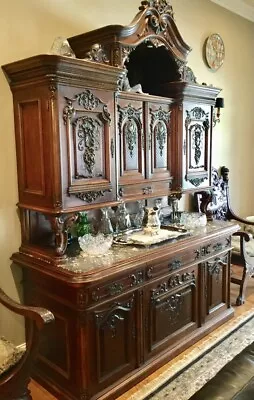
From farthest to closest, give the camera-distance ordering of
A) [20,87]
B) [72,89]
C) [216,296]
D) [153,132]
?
[216,296], [153,132], [20,87], [72,89]

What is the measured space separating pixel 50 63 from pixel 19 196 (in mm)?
841

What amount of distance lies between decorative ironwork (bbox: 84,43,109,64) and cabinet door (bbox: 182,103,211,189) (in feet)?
2.64

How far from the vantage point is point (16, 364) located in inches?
70.1

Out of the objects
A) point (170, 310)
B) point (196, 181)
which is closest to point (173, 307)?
point (170, 310)

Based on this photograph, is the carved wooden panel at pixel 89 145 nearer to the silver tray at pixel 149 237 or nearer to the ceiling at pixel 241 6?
the silver tray at pixel 149 237

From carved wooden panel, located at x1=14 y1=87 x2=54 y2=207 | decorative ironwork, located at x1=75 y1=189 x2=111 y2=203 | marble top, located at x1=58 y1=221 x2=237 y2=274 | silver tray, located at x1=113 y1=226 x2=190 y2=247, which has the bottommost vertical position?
marble top, located at x1=58 y1=221 x2=237 y2=274

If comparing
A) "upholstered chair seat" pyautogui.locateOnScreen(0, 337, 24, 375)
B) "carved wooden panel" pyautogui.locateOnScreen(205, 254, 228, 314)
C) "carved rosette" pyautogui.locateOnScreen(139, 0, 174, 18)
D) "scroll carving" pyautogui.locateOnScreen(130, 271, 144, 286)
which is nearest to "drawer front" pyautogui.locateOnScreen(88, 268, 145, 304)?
"scroll carving" pyautogui.locateOnScreen(130, 271, 144, 286)

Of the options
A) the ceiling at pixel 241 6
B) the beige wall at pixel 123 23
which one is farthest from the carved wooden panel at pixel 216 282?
the ceiling at pixel 241 6

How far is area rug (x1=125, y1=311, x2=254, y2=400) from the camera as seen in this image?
220cm

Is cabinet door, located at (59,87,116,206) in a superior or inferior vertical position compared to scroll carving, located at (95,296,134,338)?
superior

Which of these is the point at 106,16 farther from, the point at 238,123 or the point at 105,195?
the point at 238,123

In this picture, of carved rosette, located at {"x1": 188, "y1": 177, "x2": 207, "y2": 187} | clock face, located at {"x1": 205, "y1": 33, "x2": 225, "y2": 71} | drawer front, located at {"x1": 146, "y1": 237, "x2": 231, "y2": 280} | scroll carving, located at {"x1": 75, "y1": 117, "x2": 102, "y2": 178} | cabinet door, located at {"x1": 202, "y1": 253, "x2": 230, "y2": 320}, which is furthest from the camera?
clock face, located at {"x1": 205, "y1": 33, "x2": 225, "y2": 71}

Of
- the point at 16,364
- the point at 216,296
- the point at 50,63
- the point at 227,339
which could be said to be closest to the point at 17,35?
the point at 50,63

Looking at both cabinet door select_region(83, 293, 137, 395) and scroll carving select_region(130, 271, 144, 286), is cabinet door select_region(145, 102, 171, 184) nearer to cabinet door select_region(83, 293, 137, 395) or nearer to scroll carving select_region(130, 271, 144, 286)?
scroll carving select_region(130, 271, 144, 286)
